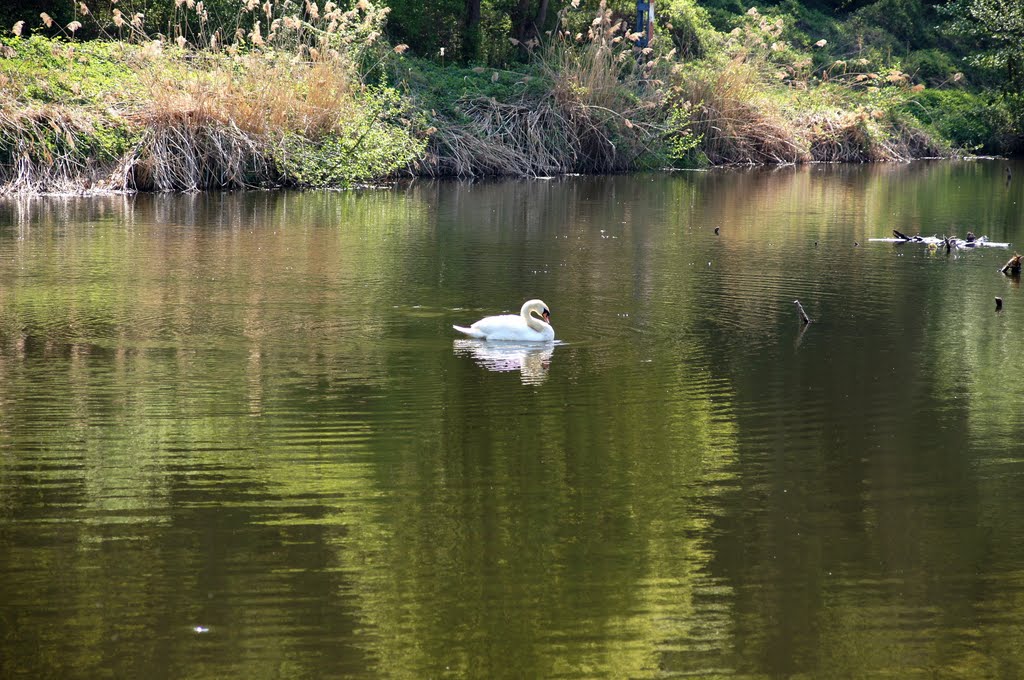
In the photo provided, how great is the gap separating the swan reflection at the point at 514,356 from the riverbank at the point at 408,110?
13745 mm

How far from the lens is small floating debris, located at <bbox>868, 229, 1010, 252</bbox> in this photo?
58.7ft

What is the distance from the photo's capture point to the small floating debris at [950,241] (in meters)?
17.9

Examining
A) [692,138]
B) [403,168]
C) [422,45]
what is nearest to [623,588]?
[403,168]

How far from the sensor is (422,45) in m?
34.1

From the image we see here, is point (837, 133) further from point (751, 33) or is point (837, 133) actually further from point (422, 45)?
point (422, 45)

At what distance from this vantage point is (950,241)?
699 inches

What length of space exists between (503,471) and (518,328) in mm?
3505

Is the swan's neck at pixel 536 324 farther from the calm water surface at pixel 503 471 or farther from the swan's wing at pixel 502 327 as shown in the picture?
the calm water surface at pixel 503 471

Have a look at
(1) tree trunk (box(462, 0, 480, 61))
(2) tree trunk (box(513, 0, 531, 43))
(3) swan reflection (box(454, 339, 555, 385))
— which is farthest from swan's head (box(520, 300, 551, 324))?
(2) tree trunk (box(513, 0, 531, 43))

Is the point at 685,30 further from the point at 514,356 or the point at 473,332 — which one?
the point at 514,356

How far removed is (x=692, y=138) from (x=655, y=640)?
27.4 meters

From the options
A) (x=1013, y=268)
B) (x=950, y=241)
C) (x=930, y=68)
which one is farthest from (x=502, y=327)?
(x=930, y=68)

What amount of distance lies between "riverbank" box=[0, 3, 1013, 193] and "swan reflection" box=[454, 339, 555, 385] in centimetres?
1375

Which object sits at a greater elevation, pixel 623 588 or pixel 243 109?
pixel 243 109
